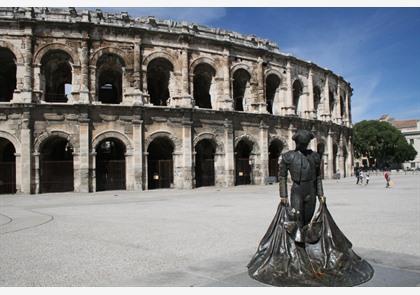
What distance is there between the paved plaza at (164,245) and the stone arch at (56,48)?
10716mm

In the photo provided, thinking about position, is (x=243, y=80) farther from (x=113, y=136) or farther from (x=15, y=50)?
(x=15, y=50)

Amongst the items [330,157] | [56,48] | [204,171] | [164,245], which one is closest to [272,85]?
[330,157]

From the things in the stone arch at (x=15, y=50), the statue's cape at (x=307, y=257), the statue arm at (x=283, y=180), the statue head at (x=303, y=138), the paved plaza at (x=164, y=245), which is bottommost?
the paved plaza at (x=164, y=245)

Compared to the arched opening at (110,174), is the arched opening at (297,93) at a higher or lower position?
higher

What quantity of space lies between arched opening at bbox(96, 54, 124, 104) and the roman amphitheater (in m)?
0.07

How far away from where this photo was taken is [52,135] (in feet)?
64.8

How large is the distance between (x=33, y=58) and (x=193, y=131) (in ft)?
30.7

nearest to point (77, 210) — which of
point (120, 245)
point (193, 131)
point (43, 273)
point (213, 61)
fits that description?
point (120, 245)

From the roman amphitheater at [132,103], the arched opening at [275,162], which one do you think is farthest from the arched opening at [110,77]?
the arched opening at [275,162]

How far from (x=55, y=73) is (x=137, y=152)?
7.90m

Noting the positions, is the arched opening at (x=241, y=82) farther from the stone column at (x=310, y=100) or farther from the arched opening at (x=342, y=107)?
the arched opening at (x=342, y=107)

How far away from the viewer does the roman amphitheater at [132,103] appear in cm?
1967

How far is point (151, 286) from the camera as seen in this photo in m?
4.47

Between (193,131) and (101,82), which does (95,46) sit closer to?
(101,82)
